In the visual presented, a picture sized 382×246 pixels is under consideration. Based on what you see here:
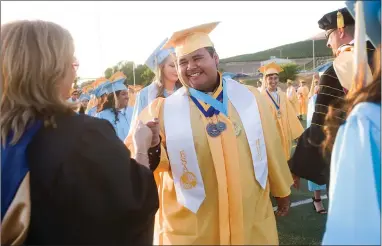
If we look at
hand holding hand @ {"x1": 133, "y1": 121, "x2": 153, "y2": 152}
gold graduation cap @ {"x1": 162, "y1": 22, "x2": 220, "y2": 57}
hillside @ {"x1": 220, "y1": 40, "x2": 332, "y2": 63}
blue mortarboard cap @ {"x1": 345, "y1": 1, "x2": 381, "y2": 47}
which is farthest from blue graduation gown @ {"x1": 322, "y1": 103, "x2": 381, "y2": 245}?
hillside @ {"x1": 220, "y1": 40, "x2": 332, "y2": 63}

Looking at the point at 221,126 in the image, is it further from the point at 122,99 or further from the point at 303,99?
the point at 303,99

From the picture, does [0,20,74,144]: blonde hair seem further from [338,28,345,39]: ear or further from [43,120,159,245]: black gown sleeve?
[338,28,345,39]: ear

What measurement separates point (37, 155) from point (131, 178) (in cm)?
38

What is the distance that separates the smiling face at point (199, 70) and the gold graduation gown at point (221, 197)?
0.19 m

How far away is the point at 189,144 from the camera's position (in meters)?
2.61

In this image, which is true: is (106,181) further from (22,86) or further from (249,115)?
(249,115)

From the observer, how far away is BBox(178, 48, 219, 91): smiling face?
2.85 meters

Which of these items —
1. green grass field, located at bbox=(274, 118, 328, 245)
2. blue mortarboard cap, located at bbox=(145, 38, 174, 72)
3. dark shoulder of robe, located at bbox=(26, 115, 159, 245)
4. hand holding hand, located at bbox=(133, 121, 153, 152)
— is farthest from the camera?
green grass field, located at bbox=(274, 118, 328, 245)

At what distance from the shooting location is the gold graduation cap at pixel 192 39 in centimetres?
294

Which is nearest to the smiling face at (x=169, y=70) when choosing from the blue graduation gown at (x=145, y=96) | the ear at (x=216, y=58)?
the blue graduation gown at (x=145, y=96)

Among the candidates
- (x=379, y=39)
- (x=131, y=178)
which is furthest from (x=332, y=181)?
(x=131, y=178)

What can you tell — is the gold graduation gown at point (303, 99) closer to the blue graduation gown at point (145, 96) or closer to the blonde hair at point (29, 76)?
the blue graduation gown at point (145, 96)

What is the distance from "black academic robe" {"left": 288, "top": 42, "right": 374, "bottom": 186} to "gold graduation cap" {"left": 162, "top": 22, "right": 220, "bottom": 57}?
2.58 ft

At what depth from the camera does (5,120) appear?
6.15 ft
